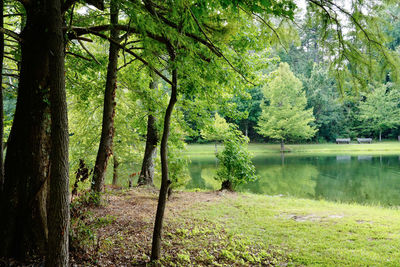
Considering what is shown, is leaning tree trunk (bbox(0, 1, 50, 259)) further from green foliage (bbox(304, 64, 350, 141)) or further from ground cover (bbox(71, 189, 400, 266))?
green foliage (bbox(304, 64, 350, 141))

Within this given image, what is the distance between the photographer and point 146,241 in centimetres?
429

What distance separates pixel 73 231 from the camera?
11.0ft

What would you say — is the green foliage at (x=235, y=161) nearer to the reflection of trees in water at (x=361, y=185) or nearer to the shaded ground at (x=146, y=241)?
the shaded ground at (x=146, y=241)

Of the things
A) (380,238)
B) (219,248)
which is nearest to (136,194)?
(219,248)

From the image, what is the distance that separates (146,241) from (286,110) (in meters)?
28.2

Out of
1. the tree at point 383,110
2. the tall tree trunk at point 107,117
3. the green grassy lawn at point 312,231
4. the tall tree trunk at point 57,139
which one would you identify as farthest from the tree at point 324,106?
the tall tree trunk at point 57,139

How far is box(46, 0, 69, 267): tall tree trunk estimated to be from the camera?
96.0 inches

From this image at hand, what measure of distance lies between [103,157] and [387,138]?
43483 mm

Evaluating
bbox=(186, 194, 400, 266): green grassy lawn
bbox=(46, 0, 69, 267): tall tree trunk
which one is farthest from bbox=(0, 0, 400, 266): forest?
bbox=(186, 194, 400, 266): green grassy lawn

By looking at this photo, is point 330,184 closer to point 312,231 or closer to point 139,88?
point 312,231

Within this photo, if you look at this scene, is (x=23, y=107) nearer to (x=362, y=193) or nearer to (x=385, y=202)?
(x=385, y=202)

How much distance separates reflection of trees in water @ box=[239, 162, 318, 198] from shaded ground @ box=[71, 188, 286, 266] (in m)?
5.25

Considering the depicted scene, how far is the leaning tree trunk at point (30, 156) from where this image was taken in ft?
10.5

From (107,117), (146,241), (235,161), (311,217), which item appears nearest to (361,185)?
(235,161)
